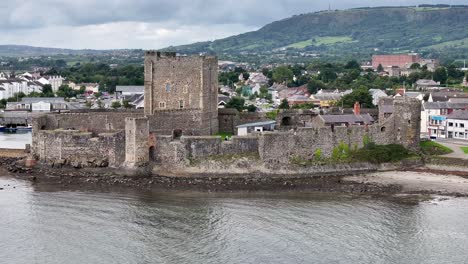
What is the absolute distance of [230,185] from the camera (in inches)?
1027

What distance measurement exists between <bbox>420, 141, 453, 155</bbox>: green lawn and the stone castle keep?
0.87 m

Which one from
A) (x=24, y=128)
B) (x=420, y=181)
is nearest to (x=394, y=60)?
(x=24, y=128)

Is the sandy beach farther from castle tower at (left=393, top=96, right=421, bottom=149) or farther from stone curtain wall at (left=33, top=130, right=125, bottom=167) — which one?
stone curtain wall at (left=33, top=130, right=125, bottom=167)

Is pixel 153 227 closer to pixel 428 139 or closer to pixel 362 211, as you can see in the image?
pixel 362 211

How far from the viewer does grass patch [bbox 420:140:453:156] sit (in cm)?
2996

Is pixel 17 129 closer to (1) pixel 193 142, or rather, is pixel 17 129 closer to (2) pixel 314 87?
(1) pixel 193 142

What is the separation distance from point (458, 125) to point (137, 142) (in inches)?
621

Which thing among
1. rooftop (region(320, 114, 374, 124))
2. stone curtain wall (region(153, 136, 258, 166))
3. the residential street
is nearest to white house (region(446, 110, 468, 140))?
the residential street

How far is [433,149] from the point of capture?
1199 inches

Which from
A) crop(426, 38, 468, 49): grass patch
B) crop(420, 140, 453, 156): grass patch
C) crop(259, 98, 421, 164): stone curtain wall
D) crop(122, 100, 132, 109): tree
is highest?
crop(426, 38, 468, 49): grass patch

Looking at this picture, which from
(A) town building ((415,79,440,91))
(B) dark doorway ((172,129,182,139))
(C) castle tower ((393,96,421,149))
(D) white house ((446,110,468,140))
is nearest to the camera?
(C) castle tower ((393,96,421,149))

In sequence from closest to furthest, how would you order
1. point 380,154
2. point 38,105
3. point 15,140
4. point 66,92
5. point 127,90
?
point 380,154, point 15,140, point 38,105, point 127,90, point 66,92

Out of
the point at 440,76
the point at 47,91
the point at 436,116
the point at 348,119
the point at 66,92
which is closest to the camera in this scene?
the point at 348,119

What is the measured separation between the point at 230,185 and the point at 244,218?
4.40 metres
